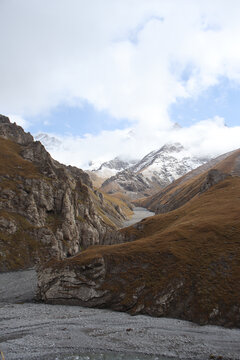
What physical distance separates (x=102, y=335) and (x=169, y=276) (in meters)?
17.1

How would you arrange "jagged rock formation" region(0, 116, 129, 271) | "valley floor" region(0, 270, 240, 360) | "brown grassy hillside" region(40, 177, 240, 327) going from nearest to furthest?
"valley floor" region(0, 270, 240, 360), "brown grassy hillside" region(40, 177, 240, 327), "jagged rock formation" region(0, 116, 129, 271)

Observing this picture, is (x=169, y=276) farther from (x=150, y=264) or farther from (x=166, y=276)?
(x=150, y=264)

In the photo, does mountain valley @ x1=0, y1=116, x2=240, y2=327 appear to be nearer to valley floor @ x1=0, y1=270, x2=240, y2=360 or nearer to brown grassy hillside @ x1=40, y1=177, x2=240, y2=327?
brown grassy hillside @ x1=40, y1=177, x2=240, y2=327

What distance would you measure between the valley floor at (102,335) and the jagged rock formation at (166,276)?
108 inches

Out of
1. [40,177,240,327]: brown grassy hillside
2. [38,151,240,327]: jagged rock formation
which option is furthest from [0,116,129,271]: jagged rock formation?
[40,177,240,327]: brown grassy hillside

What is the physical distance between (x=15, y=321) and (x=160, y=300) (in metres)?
23.5

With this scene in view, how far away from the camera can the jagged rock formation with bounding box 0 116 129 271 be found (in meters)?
88.2

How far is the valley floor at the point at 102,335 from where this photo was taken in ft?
99.2

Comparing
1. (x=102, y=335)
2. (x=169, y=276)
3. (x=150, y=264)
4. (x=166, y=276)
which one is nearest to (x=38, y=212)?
(x=150, y=264)

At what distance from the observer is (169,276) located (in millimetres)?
46719

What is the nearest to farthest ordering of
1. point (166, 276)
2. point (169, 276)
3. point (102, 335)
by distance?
point (102, 335), point (169, 276), point (166, 276)

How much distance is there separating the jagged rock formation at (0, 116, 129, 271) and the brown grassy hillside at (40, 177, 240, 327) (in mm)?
35925

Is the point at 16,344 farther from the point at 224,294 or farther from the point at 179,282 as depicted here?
the point at 224,294

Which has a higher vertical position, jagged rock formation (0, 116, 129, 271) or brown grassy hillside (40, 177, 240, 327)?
jagged rock formation (0, 116, 129, 271)
